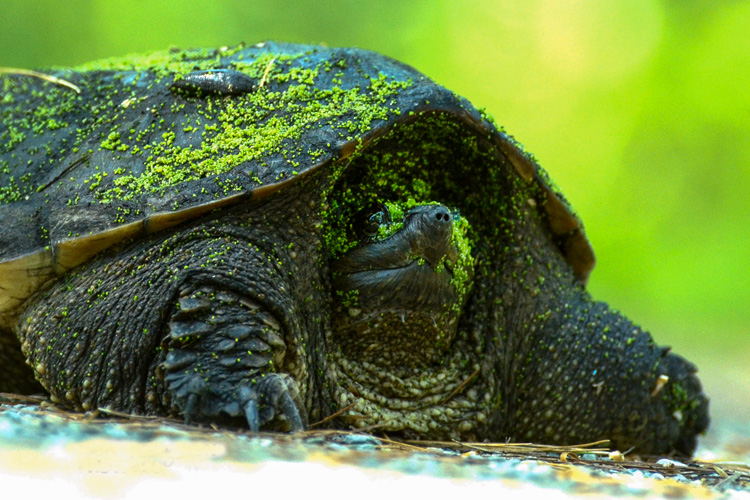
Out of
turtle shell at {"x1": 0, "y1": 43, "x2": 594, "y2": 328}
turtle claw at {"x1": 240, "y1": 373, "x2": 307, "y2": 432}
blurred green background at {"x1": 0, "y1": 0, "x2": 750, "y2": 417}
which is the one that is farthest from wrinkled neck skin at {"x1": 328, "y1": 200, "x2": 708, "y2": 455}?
blurred green background at {"x1": 0, "y1": 0, "x2": 750, "y2": 417}

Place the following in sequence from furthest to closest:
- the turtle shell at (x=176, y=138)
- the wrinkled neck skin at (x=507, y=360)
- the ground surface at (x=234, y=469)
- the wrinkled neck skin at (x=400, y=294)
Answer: the wrinkled neck skin at (x=507, y=360) → the wrinkled neck skin at (x=400, y=294) → the turtle shell at (x=176, y=138) → the ground surface at (x=234, y=469)

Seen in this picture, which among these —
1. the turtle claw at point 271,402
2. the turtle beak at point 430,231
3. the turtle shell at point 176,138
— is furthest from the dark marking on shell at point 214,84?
the turtle claw at point 271,402

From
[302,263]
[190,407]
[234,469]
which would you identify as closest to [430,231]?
[302,263]

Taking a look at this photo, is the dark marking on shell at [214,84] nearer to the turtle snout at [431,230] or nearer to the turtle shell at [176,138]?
the turtle shell at [176,138]

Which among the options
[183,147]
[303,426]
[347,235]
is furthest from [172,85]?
[303,426]

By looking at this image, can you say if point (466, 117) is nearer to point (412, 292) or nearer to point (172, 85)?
point (412, 292)

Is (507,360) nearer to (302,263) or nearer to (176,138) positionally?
(302,263)

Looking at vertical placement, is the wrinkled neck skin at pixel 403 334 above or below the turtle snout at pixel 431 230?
below
